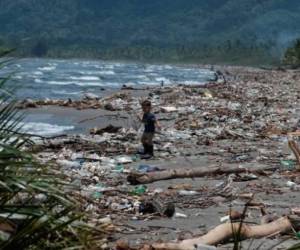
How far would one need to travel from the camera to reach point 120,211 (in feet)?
26.2

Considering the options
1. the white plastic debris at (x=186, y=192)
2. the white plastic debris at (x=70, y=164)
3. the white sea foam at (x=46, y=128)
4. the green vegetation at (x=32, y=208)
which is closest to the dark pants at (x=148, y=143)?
the white plastic debris at (x=70, y=164)

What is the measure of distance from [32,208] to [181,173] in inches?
261

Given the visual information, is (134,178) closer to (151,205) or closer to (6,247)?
(151,205)

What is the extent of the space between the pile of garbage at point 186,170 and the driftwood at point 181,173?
0.5 inches

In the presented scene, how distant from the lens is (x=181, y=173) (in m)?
10.8

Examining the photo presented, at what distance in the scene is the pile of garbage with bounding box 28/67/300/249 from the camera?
25.6ft

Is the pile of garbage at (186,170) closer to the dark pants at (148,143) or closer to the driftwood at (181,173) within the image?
the driftwood at (181,173)

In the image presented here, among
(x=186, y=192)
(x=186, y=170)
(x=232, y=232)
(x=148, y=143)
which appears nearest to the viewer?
(x=232, y=232)

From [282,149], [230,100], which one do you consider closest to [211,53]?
[230,100]

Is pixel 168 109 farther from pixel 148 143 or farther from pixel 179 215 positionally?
pixel 179 215

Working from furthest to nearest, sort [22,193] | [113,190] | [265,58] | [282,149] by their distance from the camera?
[265,58] → [282,149] → [113,190] → [22,193]

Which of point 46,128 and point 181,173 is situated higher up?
point 181,173

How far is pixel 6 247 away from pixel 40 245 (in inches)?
8.6

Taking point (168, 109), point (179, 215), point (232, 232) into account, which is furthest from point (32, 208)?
point (168, 109)
